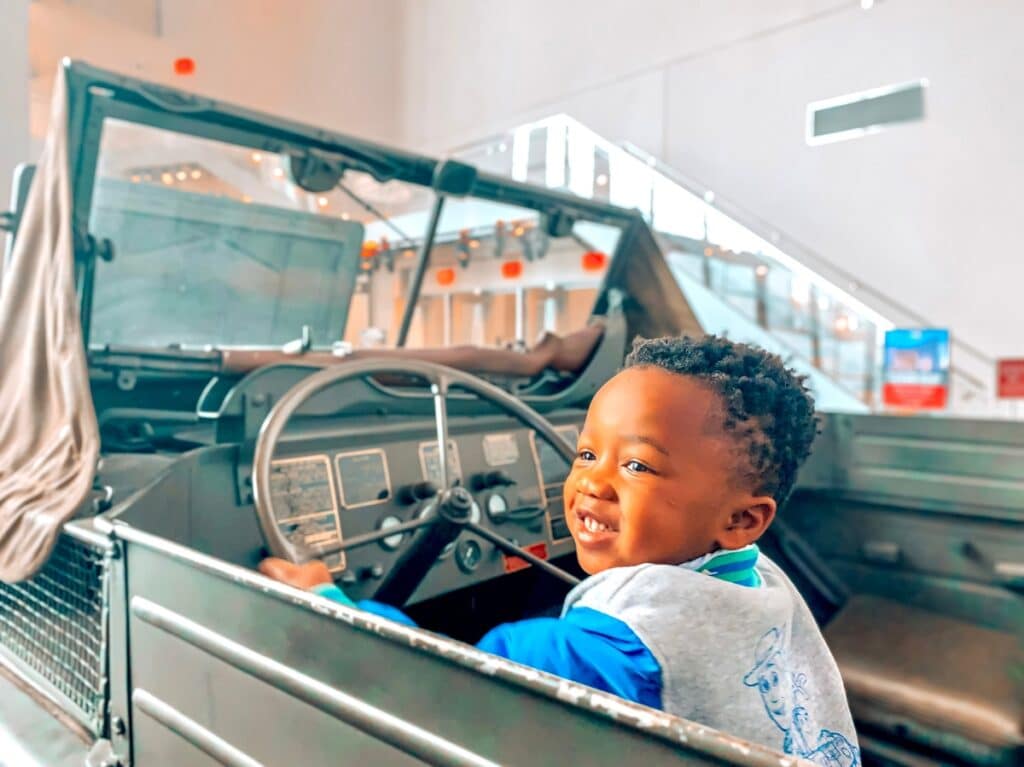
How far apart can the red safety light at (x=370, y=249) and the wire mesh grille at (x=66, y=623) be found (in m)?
→ 1.21

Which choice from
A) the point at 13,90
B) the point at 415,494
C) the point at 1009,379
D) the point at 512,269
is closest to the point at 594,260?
the point at 512,269

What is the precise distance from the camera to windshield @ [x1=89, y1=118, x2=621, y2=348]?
1705 mm

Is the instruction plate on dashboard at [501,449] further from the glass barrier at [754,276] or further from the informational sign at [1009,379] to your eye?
the informational sign at [1009,379]

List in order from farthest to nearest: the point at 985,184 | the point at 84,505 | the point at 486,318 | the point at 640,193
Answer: the point at 640,193, the point at 985,184, the point at 486,318, the point at 84,505

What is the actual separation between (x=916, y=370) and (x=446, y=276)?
7.66 feet

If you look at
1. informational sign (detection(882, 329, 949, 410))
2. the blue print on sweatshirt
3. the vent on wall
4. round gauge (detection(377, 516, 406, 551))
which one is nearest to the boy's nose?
the blue print on sweatshirt

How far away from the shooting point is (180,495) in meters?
1.21

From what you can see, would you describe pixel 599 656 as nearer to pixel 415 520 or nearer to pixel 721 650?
pixel 721 650

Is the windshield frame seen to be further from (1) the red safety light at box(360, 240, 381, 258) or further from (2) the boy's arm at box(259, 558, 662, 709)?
(2) the boy's arm at box(259, 558, 662, 709)

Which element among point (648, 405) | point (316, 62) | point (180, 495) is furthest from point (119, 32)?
point (648, 405)

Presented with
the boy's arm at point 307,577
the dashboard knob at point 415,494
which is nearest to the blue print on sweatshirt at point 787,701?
the boy's arm at point 307,577

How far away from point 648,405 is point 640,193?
4.21 meters

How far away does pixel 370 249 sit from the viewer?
2234 mm

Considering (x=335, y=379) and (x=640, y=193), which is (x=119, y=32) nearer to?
(x=640, y=193)
